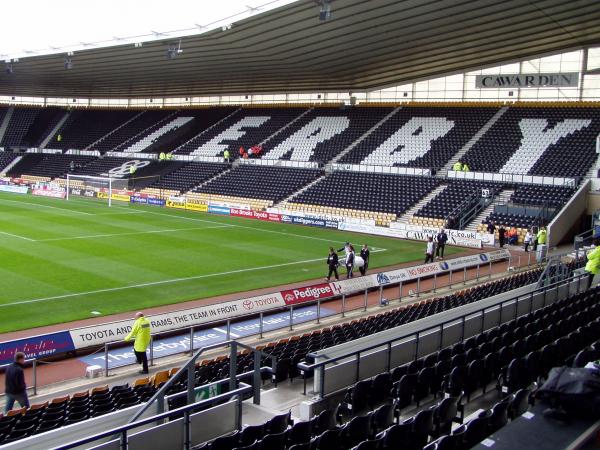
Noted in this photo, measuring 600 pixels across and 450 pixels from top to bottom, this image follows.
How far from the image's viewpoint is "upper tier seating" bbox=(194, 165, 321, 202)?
4841cm

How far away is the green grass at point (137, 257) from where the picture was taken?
21.3 m

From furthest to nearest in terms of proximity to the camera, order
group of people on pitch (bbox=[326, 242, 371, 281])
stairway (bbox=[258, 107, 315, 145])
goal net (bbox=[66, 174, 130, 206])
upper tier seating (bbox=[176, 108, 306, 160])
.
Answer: upper tier seating (bbox=[176, 108, 306, 160])
stairway (bbox=[258, 107, 315, 145])
goal net (bbox=[66, 174, 130, 206])
group of people on pitch (bbox=[326, 242, 371, 281])

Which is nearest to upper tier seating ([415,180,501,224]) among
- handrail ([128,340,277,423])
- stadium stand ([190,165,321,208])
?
stadium stand ([190,165,321,208])

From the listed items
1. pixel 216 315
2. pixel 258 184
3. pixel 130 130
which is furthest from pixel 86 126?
pixel 216 315

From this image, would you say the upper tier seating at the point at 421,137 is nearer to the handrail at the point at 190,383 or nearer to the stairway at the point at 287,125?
the stairway at the point at 287,125

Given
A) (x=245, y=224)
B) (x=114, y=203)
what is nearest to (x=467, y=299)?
(x=245, y=224)

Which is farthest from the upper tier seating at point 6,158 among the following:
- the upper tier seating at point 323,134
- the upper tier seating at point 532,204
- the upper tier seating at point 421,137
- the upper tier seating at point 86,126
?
the upper tier seating at point 532,204

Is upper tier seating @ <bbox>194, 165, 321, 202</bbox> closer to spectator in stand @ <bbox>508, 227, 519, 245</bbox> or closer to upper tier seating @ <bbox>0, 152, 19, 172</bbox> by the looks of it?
spectator in stand @ <bbox>508, 227, 519, 245</bbox>

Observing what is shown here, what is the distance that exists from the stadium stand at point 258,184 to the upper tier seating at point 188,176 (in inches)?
47.9

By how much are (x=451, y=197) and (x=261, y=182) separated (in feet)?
54.0

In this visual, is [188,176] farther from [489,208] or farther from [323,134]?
[489,208]

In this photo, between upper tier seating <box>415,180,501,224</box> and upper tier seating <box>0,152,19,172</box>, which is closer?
upper tier seating <box>415,180,501,224</box>

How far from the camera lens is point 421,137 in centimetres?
4956

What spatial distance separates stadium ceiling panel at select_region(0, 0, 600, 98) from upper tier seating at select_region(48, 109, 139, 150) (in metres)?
11.5
